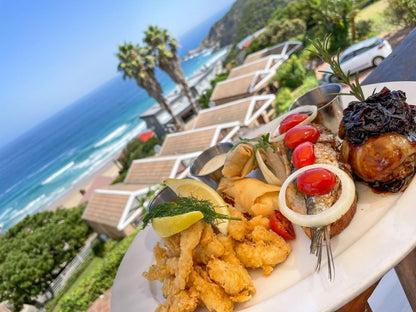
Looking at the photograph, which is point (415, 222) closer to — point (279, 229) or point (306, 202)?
point (306, 202)

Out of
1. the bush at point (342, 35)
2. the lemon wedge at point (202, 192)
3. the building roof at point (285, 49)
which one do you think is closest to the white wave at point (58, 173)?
the building roof at point (285, 49)

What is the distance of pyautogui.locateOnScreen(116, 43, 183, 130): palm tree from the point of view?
92.7 ft

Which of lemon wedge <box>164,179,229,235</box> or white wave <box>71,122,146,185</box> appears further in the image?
white wave <box>71,122,146,185</box>

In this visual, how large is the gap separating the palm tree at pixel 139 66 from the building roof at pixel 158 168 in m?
13.0

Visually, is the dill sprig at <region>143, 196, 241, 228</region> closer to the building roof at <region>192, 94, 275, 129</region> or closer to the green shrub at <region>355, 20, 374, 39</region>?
the building roof at <region>192, 94, 275, 129</region>

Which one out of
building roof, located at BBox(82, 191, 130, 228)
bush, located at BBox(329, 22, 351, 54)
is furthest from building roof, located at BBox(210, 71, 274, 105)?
building roof, located at BBox(82, 191, 130, 228)

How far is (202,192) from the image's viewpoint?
2.46m

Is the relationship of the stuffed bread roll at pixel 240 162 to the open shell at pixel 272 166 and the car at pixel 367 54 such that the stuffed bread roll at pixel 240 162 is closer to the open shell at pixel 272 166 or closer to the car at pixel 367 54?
the open shell at pixel 272 166

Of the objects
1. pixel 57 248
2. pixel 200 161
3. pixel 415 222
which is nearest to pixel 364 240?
pixel 415 222

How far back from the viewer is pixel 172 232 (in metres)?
2.08

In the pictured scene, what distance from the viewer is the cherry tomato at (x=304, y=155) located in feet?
7.17

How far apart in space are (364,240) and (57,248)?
25.2 metres

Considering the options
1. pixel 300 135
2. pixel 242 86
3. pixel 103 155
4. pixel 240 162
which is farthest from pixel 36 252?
pixel 103 155

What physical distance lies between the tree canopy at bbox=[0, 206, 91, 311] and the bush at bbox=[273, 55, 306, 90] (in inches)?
934
